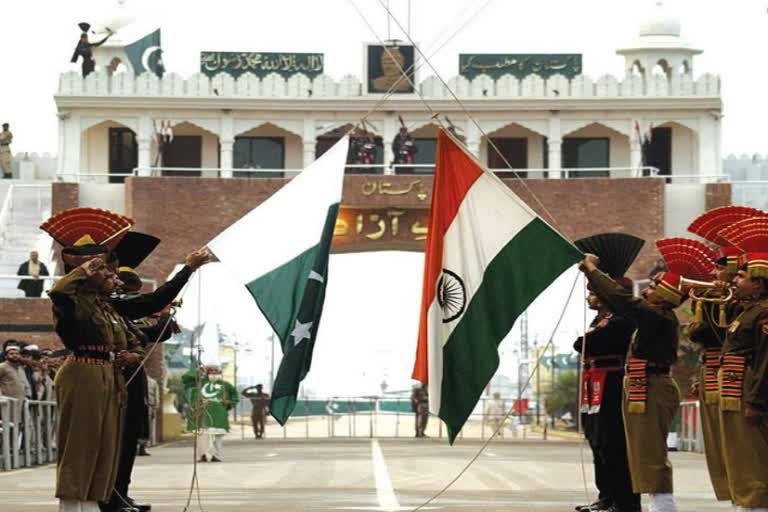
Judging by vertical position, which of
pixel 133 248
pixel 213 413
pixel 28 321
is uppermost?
pixel 133 248

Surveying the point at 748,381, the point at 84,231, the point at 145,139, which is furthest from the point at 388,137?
the point at 748,381

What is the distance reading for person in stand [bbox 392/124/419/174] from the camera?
56.8m

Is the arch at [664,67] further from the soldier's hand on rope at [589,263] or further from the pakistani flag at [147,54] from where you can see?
the soldier's hand on rope at [589,263]

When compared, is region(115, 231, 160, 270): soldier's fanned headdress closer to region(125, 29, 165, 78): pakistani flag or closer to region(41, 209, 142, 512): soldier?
region(41, 209, 142, 512): soldier

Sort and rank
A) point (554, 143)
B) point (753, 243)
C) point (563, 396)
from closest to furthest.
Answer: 1. point (753, 243)
2. point (563, 396)
3. point (554, 143)

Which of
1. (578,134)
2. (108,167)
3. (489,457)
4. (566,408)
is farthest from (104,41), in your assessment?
(489,457)

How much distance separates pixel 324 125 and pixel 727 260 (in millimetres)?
45273

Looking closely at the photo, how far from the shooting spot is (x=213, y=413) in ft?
103

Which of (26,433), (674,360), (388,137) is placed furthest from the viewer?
(388,137)

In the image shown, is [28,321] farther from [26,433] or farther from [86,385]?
[86,385]

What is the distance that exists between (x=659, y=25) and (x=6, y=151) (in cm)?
1882

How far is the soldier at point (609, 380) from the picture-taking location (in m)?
16.6

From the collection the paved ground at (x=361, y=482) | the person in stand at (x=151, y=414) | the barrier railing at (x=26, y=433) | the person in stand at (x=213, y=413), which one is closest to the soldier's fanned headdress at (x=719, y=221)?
the paved ground at (x=361, y=482)

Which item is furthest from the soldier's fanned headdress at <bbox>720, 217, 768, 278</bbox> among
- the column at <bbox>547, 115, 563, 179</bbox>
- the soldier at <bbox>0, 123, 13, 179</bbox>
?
the soldier at <bbox>0, 123, 13, 179</bbox>
